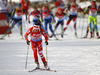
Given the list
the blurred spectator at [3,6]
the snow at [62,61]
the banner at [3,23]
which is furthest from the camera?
the blurred spectator at [3,6]

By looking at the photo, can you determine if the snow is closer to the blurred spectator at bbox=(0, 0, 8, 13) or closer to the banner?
the banner

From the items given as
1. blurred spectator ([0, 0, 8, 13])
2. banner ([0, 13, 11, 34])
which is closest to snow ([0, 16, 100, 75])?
banner ([0, 13, 11, 34])

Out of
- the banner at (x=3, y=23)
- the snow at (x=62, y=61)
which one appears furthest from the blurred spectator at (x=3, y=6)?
the snow at (x=62, y=61)

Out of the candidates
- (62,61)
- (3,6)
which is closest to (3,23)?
(3,6)

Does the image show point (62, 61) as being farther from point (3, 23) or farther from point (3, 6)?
point (3, 6)

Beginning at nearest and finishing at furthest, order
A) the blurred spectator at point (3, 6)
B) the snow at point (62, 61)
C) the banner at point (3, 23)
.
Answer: the snow at point (62, 61) < the banner at point (3, 23) < the blurred spectator at point (3, 6)

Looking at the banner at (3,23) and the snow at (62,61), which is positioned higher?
the banner at (3,23)

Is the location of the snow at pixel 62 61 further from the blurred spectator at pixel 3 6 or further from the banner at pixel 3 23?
the blurred spectator at pixel 3 6

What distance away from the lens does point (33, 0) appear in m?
42.3

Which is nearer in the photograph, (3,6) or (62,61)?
(62,61)

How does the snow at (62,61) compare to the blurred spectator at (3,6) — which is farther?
the blurred spectator at (3,6)

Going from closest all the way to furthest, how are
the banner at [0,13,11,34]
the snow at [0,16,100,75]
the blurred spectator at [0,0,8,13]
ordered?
the snow at [0,16,100,75], the banner at [0,13,11,34], the blurred spectator at [0,0,8,13]

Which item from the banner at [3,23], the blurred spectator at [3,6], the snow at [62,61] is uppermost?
the blurred spectator at [3,6]

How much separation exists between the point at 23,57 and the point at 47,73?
2445mm
